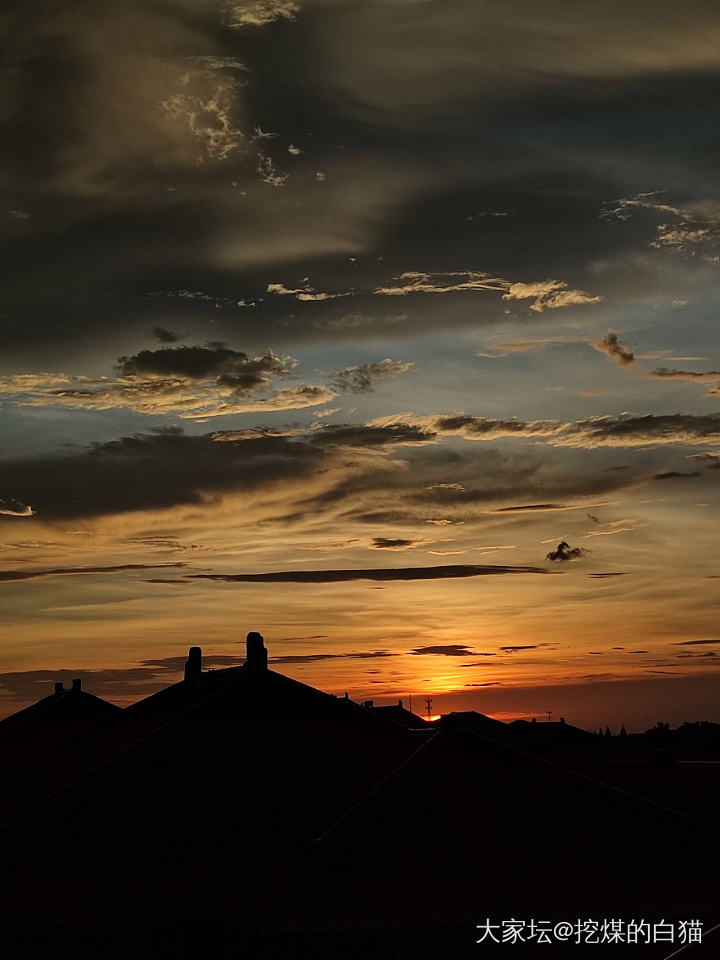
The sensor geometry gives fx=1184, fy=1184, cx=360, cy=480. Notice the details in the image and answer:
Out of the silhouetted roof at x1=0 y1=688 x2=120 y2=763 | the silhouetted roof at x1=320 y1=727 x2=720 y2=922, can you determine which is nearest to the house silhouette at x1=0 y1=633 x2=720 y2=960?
the silhouetted roof at x1=320 y1=727 x2=720 y2=922

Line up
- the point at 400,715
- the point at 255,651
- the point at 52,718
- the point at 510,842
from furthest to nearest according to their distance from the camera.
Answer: the point at 400,715 < the point at 52,718 < the point at 255,651 < the point at 510,842

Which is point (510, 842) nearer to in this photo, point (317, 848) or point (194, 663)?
point (317, 848)

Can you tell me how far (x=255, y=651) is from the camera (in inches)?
1431

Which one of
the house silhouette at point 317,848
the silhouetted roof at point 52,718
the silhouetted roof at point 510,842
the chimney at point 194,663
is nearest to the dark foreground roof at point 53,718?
the silhouetted roof at point 52,718

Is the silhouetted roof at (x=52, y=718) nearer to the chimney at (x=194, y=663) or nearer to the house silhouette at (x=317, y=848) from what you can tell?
the chimney at (x=194, y=663)

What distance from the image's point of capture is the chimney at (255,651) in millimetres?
36125

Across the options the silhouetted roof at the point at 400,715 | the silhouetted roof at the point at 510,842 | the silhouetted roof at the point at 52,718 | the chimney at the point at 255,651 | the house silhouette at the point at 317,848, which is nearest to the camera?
the house silhouette at the point at 317,848

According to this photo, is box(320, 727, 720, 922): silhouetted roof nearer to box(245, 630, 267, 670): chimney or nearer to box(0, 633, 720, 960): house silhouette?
box(0, 633, 720, 960): house silhouette

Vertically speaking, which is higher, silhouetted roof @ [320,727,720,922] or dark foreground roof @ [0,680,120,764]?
dark foreground roof @ [0,680,120,764]

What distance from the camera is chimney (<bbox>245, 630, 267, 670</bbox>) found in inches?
1422

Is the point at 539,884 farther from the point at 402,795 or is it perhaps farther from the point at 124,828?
the point at 124,828

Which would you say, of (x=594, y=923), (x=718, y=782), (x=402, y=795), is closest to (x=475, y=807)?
(x=402, y=795)

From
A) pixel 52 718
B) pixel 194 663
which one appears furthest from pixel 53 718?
pixel 194 663

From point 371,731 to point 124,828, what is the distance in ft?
27.7
